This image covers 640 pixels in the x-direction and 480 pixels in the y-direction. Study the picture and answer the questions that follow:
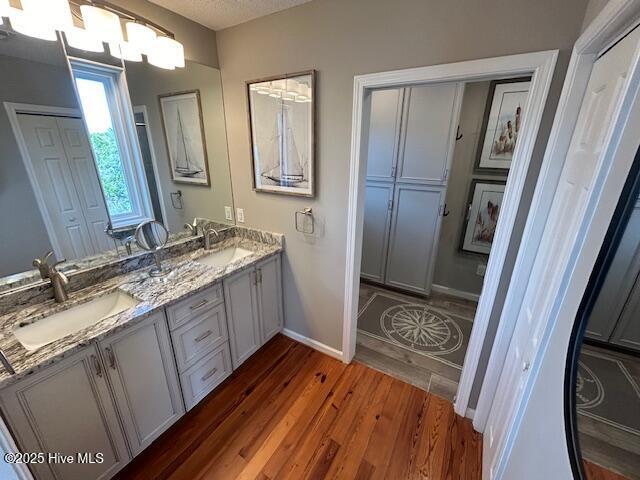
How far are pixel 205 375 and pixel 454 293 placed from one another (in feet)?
8.75

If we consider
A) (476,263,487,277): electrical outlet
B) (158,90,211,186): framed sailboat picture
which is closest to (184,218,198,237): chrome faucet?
(158,90,211,186): framed sailboat picture

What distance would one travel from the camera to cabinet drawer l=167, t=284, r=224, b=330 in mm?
1454

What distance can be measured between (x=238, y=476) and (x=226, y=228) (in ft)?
5.54

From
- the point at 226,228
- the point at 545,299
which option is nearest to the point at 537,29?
the point at 545,299

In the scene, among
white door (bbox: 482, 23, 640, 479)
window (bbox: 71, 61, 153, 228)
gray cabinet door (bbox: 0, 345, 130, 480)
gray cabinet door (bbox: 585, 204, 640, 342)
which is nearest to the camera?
gray cabinet door (bbox: 585, 204, 640, 342)

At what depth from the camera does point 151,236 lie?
68.6 inches

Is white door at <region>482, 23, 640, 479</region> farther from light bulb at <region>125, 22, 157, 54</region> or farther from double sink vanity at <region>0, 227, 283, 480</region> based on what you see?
light bulb at <region>125, 22, 157, 54</region>

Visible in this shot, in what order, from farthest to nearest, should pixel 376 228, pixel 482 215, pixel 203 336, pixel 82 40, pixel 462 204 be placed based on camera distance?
pixel 376 228 < pixel 462 204 < pixel 482 215 < pixel 203 336 < pixel 82 40

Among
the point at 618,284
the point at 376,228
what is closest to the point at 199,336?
the point at 618,284

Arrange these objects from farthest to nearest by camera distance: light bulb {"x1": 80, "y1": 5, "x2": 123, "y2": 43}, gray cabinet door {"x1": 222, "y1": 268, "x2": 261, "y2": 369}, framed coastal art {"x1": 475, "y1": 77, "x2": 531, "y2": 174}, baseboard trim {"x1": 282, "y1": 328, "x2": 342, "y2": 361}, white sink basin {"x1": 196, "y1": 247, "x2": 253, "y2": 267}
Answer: framed coastal art {"x1": 475, "y1": 77, "x2": 531, "y2": 174}
baseboard trim {"x1": 282, "y1": 328, "x2": 342, "y2": 361}
white sink basin {"x1": 196, "y1": 247, "x2": 253, "y2": 267}
gray cabinet door {"x1": 222, "y1": 268, "x2": 261, "y2": 369}
light bulb {"x1": 80, "y1": 5, "x2": 123, "y2": 43}

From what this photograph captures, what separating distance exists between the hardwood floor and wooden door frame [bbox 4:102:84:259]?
4.22 ft

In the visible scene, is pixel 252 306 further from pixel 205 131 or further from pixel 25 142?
pixel 25 142

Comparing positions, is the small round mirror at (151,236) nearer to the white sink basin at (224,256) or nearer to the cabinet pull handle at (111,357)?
the white sink basin at (224,256)

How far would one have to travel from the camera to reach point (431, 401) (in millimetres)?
1802
